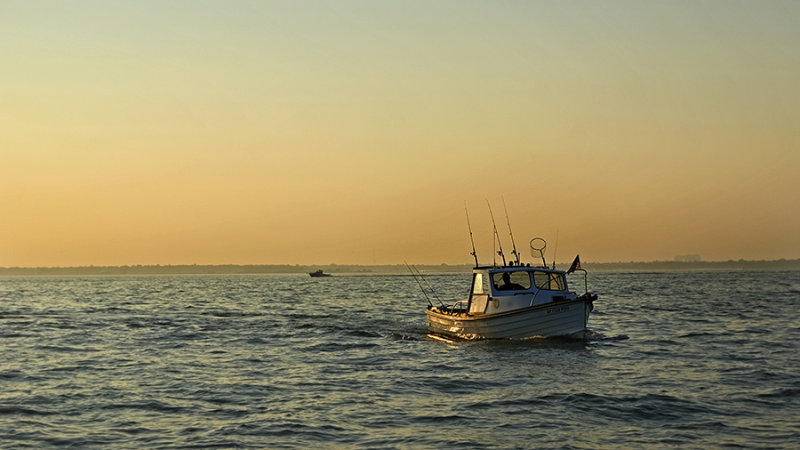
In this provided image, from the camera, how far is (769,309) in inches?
2192

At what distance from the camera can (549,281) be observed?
31812 millimetres

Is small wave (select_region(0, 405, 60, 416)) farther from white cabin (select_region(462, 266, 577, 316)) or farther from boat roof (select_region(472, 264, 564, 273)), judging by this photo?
boat roof (select_region(472, 264, 564, 273))

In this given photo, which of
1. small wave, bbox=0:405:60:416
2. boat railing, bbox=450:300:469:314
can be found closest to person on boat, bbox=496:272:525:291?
boat railing, bbox=450:300:469:314

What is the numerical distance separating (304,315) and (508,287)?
2580 centimetres

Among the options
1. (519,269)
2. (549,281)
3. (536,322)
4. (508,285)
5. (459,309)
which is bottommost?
(536,322)

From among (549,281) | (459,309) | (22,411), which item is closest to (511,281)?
(549,281)

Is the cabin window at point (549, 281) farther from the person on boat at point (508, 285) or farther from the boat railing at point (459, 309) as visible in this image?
the boat railing at point (459, 309)

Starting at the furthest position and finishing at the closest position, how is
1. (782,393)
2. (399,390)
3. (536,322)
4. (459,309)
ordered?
1. (459,309)
2. (536,322)
3. (399,390)
4. (782,393)

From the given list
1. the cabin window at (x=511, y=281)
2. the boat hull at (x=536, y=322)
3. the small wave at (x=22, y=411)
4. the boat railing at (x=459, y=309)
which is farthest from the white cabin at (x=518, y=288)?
the small wave at (x=22, y=411)

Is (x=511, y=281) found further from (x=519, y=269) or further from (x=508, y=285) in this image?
(x=519, y=269)

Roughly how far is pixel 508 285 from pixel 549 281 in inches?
65.6

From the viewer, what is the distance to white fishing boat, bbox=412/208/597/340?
30.1m

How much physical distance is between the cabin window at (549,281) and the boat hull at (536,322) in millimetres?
1388

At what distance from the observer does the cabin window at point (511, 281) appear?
31.5 meters
